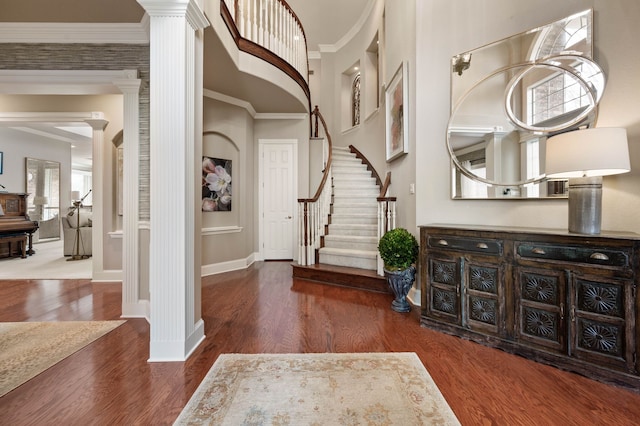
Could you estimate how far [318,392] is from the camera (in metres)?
1.63

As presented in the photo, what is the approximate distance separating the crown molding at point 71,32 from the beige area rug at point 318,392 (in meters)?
3.27

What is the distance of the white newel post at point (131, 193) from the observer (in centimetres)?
282

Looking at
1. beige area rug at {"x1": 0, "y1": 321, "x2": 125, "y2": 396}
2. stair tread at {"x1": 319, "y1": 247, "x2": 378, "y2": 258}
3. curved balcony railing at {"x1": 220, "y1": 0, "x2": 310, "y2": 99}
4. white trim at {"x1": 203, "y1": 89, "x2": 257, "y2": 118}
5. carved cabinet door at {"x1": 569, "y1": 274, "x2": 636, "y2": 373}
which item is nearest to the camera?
carved cabinet door at {"x1": 569, "y1": 274, "x2": 636, "y2": 373}

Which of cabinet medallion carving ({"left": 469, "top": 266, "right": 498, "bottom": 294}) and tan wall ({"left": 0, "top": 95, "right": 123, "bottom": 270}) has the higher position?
tan wall ({"left": 0, "top": 95, "right": 123, "bottom": 270})

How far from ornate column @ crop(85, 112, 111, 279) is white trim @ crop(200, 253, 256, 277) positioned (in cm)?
149

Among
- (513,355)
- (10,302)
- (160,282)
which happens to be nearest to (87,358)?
(160,282)

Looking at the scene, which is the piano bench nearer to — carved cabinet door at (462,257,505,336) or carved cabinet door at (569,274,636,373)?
carved cabinet door at (462,257,505,336)

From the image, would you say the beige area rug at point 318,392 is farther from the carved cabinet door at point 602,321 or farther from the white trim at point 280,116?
the white trim at point 280,116

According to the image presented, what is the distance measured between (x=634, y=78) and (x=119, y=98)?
594cm

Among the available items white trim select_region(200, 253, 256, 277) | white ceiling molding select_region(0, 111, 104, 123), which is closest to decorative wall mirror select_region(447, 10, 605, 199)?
white trim select_region(200, 253, 256, 277)

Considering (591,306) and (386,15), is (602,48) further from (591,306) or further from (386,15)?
(386,15)

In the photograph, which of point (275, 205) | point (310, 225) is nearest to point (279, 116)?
point (275, 205)

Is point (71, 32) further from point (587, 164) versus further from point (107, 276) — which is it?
point (587, 164)

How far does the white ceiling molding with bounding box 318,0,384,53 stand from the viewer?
5.88 metres
